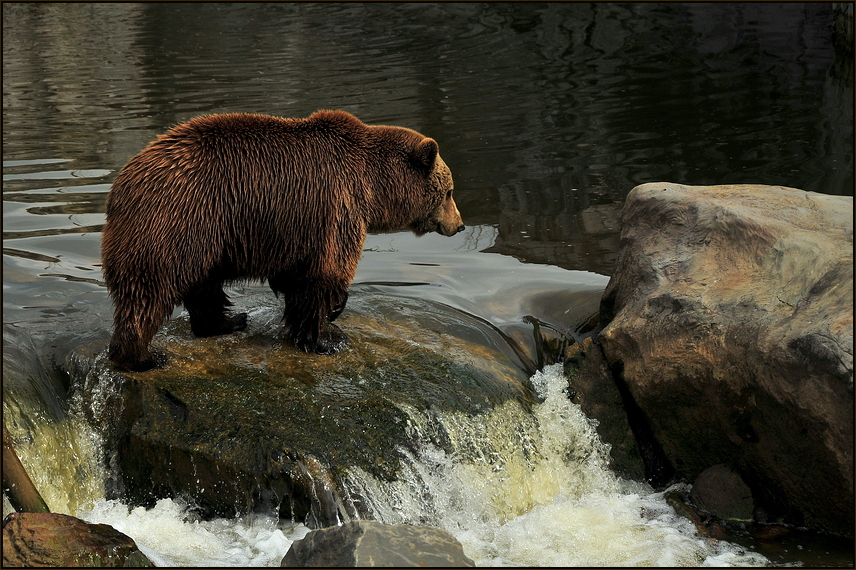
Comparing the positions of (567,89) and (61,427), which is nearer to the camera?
(61,427)

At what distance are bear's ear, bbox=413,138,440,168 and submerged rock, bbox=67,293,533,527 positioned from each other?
4.70ft

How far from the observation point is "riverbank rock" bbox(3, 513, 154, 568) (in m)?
4.27

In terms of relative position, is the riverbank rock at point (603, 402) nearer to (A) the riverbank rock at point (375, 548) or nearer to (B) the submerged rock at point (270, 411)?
(B) the submerged rock at point (270, 411)

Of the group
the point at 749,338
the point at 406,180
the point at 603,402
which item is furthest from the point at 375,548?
the point at 406,180

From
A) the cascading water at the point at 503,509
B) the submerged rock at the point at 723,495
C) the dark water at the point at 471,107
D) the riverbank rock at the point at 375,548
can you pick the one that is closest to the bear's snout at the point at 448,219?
the dark water at the point at 471,107

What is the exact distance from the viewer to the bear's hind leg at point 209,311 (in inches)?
243

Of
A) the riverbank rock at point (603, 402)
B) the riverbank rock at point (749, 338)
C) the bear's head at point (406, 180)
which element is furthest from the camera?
the bear's head at point (406, 180)

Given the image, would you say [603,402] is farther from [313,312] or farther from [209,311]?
[209,311]

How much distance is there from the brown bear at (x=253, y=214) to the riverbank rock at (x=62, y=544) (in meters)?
1.42

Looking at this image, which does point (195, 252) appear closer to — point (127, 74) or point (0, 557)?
point (0, 557)

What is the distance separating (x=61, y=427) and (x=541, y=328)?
3933mm

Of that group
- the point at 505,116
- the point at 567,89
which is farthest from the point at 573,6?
the point at 505,116

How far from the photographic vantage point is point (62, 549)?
172 inches

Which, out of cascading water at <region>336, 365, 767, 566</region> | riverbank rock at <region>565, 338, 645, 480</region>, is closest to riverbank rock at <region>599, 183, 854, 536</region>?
riverbank rock at <region>565, 338, 645, 480</region>
